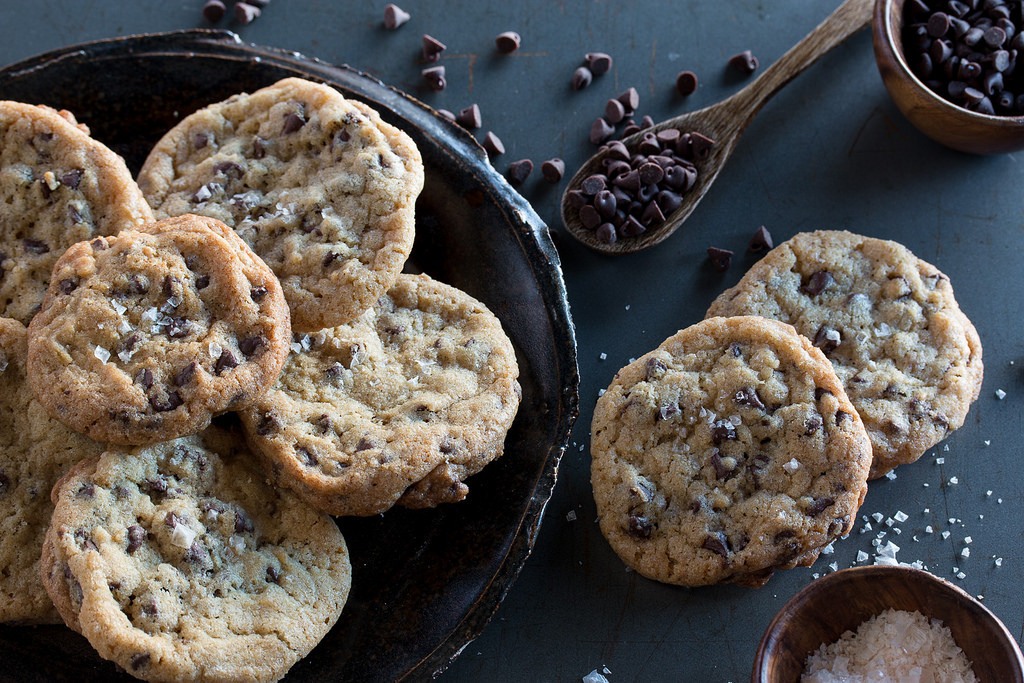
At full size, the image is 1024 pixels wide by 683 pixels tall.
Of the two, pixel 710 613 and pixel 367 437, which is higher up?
pixel 367 437

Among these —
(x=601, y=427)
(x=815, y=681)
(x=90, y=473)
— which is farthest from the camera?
(x=601, y=427)

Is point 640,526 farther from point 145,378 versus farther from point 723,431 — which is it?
point 145,378

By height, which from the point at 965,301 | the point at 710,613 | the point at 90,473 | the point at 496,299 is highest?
the point at 90,473

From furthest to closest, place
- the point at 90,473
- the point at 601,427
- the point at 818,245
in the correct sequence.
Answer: the point at 818,245
the point at 601,427
the point at 90,473

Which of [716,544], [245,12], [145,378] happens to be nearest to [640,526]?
[716,544]

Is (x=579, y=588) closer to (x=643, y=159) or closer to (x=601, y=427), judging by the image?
(x=601, y=427)

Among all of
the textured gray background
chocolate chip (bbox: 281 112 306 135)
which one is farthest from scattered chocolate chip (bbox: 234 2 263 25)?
chocolate chip (bbox: 281 112 306 135)

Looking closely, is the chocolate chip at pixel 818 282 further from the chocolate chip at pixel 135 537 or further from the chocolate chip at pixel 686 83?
the chocolate chip at pixel 135 537

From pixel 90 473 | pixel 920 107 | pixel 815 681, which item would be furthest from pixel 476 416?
pixel 920 107
